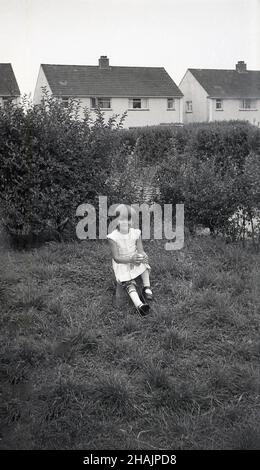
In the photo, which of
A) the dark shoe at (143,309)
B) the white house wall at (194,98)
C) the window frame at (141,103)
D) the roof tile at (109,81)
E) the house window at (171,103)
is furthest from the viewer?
the white house wall at (194,98)

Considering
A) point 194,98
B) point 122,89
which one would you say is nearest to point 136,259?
point 122,89

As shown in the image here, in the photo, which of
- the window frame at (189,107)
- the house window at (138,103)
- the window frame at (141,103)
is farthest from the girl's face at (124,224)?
the window frame at (189,107)

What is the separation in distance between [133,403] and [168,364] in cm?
65

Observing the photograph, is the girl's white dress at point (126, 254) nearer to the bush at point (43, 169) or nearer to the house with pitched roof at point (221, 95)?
the bush at point (43, 169)

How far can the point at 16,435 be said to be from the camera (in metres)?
3.91

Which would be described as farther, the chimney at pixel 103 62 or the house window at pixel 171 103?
the house window at pixel 171 103

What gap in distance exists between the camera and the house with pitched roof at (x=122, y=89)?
43.6 metres

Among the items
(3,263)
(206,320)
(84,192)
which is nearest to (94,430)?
(206,320)

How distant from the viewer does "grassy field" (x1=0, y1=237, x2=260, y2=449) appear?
4.01m

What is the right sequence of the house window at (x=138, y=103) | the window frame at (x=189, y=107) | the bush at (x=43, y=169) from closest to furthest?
the bush at (x=43, y=169) < the house window at (x=138, y=103) < the window frame at (x=189, y=107)

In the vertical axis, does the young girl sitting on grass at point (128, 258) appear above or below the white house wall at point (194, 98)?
below
